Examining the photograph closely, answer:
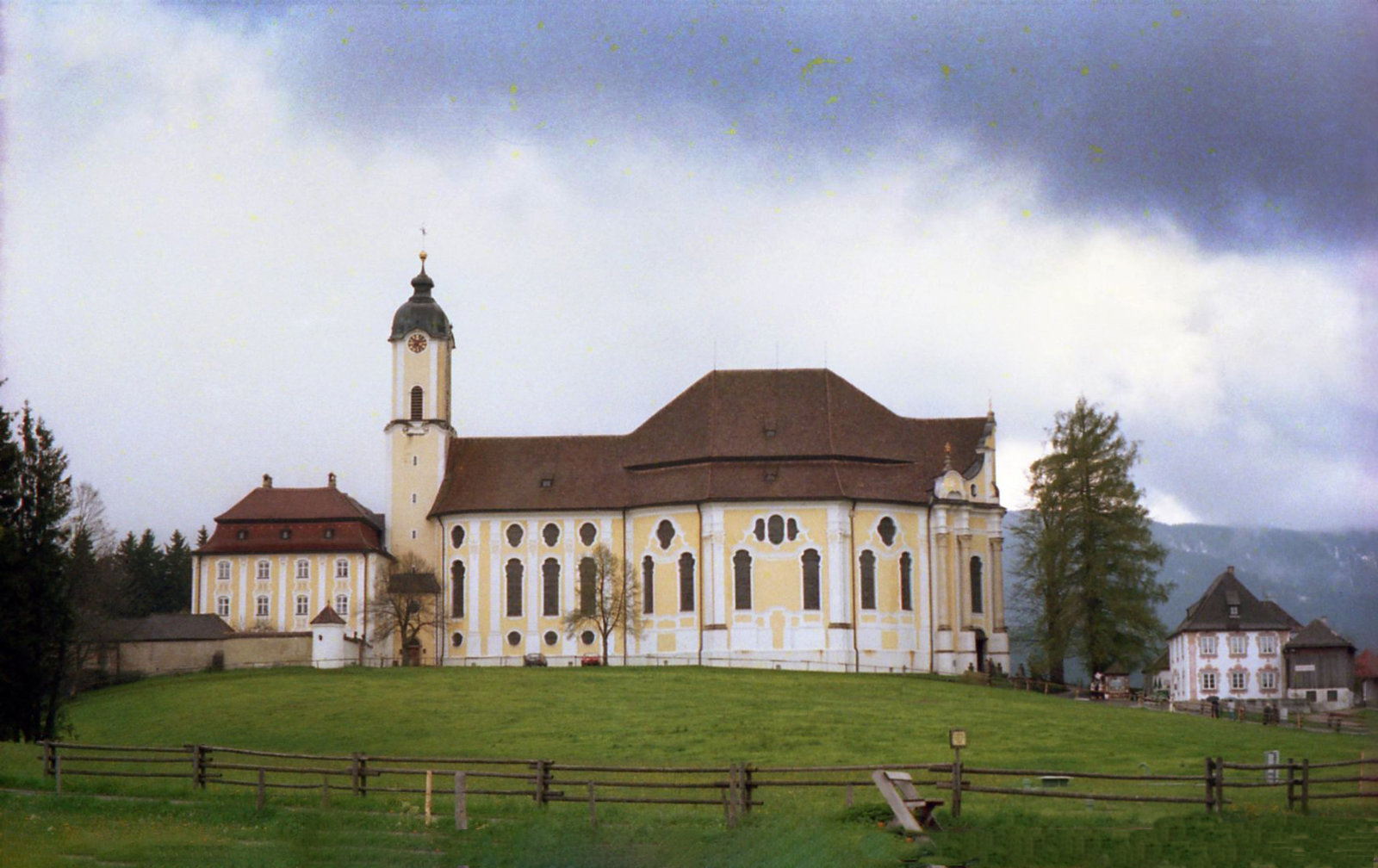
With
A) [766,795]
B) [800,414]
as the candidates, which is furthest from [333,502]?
[766,795]

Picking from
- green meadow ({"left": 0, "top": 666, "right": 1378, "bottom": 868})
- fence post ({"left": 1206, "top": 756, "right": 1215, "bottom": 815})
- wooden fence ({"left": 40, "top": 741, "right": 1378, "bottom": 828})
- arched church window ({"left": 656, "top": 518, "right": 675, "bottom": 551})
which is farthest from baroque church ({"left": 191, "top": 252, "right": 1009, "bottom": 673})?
fence post ({"left": 1206, "top": 756, "right": 1215, "bottom": 815})

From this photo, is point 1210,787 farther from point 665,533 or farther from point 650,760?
point 665,533

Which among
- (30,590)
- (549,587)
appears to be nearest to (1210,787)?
(30,590)

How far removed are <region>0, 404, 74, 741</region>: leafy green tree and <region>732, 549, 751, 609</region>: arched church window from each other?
32.7m

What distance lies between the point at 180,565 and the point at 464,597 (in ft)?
117

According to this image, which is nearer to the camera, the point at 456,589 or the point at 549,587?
the point at 549,587

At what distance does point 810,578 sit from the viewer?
247 feet

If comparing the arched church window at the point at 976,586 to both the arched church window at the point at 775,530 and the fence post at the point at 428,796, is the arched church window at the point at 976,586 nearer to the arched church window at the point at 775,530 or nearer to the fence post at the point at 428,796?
the arched church window at the point at 775,530

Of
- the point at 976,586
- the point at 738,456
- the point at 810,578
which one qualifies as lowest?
the point at 976,586

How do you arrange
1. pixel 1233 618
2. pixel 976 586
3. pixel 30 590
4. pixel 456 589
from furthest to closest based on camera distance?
pixel 456 589 < pixel 1233 618 < pixel 976 586 < pixel 30 590

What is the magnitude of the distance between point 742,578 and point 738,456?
5.64 m

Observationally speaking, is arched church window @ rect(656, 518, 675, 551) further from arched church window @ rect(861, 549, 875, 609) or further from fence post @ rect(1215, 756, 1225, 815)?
fence post @ rect(1215, 756, 1225, 815)

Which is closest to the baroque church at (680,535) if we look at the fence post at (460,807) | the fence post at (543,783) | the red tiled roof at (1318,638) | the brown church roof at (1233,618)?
the brown church roof at (1233,618)

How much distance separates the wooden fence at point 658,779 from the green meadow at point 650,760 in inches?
14.3
